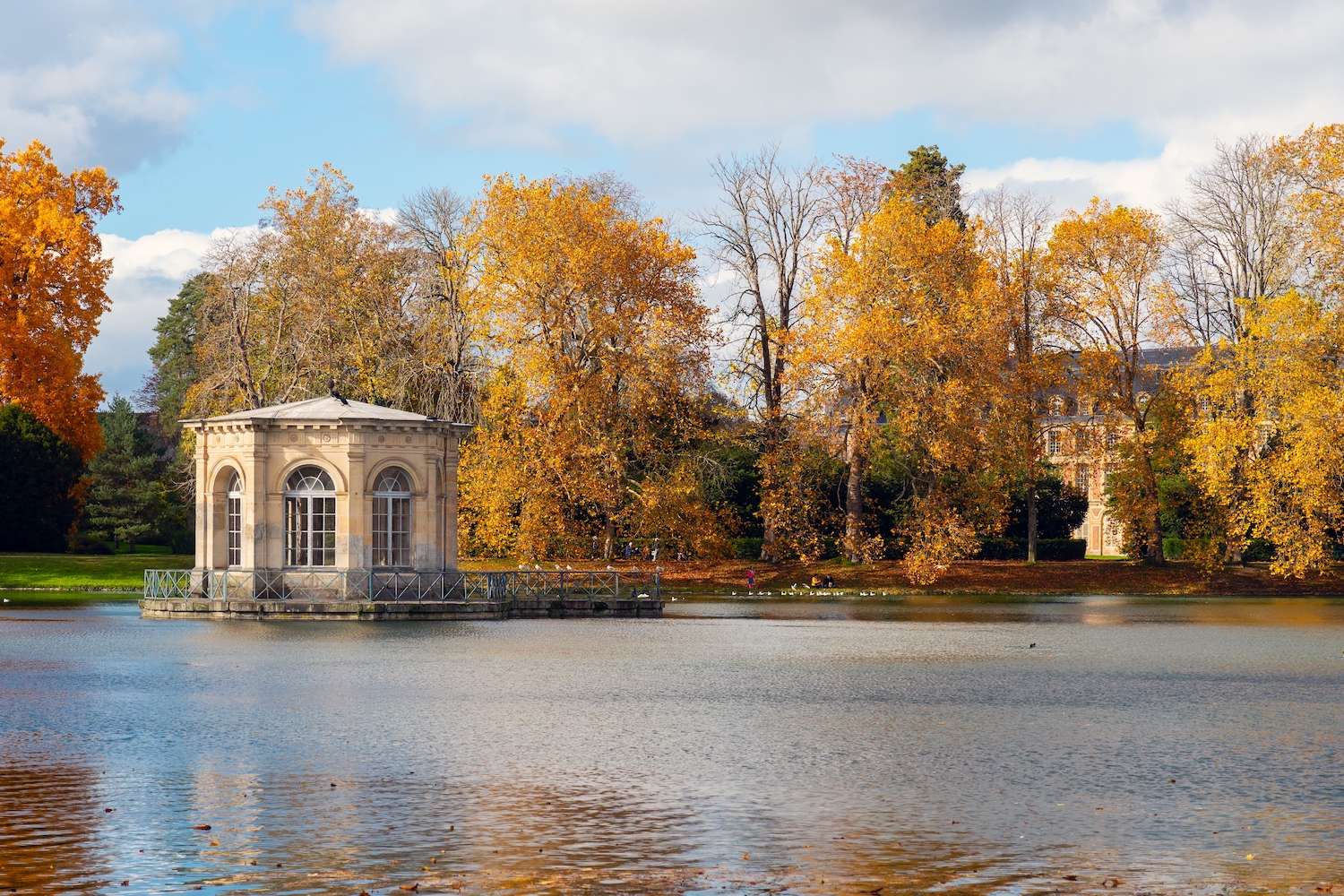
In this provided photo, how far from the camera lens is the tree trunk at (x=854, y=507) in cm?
5631

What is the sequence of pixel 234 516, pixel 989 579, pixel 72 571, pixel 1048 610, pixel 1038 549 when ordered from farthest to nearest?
pixel 1038 549, pixel 989 579, pixel 72 571, pixel 1048 610, pixel 234 516

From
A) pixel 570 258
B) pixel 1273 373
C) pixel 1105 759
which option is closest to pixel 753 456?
pixel 570 258

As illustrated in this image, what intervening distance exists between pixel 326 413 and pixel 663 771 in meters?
27.3

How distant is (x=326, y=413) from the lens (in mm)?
38875

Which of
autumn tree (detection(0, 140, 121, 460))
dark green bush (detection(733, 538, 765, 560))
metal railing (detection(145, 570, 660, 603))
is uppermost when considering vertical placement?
autumn tree (detection(0, 140, 121, 460))

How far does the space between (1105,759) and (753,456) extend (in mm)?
49293

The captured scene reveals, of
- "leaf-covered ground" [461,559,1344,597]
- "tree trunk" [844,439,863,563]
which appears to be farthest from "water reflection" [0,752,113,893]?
"tree trunk" [844,439,863,563]

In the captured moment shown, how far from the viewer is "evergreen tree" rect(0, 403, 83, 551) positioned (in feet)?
193

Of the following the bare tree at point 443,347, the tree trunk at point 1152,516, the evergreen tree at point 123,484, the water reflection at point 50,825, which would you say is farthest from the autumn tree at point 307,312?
the water reflection at point 50,825

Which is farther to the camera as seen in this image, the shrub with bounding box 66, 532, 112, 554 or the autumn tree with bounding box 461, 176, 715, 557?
the shrub with bounding box 66, 532, 112, 554

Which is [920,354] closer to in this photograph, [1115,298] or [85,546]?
[1115,298]

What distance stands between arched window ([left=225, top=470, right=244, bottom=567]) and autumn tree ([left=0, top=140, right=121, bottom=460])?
78.6ft

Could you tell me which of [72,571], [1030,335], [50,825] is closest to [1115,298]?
[1030,335]

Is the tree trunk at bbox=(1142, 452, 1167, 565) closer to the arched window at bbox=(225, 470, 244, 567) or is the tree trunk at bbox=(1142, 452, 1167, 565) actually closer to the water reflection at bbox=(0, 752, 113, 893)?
the arched window at bbox=(225, 470, 244, 567)
